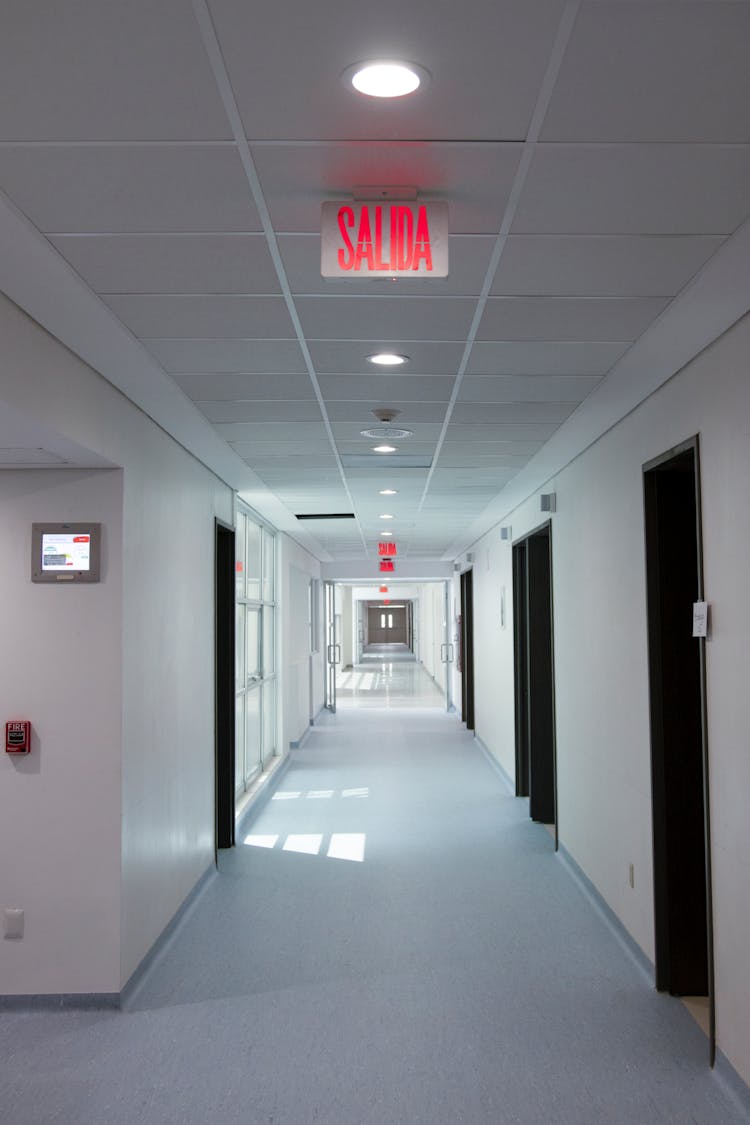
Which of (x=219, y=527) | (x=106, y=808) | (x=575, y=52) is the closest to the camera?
(x=575, y=52)

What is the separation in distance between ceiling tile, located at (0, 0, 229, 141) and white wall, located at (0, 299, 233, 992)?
126 centimetres

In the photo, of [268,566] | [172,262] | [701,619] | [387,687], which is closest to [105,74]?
[172,262]

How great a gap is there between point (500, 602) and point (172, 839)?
A: 18.4ft

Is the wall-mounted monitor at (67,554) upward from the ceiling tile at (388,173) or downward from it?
downward

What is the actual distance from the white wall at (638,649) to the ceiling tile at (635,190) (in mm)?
878

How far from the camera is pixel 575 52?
1.71 metres

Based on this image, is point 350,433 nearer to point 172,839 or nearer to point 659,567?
point 659,567

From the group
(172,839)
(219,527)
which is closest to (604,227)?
(172,839)

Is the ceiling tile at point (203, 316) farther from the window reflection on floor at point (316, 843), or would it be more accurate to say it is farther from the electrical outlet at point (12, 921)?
the window reflection on floor at point (316, 843)

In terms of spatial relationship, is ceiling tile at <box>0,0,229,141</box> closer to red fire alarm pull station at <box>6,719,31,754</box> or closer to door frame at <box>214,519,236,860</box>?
red fire alarm pull station at <box>6,719,31,754</box>

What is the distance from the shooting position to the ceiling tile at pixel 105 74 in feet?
5.32

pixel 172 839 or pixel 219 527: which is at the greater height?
pixel 219 527

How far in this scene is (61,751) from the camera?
407cm

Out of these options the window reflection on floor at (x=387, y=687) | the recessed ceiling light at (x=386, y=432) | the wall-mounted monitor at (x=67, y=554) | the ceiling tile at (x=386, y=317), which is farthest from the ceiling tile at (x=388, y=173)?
the window reflection on floor at (x=387, y=687)
